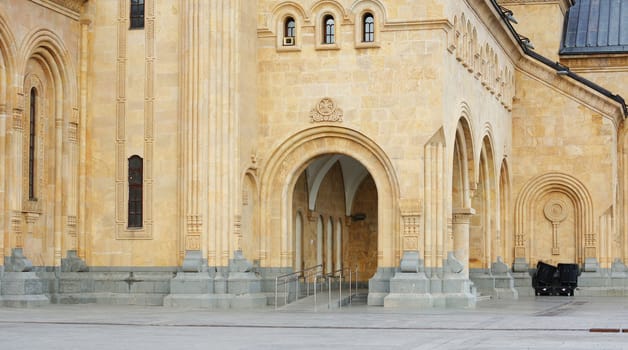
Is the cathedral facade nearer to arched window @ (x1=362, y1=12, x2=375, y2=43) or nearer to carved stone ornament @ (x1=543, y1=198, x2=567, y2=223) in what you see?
arched window @ (x1=362, y1=12, x2=375, y2=43)

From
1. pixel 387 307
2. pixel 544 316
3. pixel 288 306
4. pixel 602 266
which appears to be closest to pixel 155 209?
pixel 288 306

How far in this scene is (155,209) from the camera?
129 ft

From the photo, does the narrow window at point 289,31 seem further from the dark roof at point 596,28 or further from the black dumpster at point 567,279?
the dark roof at point 596,28

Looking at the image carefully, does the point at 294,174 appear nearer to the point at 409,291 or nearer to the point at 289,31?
the point at 289,31

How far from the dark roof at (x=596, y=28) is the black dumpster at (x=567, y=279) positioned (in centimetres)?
1252

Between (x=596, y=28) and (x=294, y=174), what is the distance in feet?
A: 95.2

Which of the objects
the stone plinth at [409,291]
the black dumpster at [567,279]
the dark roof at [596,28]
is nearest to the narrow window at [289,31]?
the stone plinth at [409,291]

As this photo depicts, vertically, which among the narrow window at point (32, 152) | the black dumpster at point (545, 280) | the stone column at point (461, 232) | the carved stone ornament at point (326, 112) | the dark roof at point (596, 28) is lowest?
the black dumpster at point (545, 280)

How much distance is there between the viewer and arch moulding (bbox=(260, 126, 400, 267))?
39.7 meters

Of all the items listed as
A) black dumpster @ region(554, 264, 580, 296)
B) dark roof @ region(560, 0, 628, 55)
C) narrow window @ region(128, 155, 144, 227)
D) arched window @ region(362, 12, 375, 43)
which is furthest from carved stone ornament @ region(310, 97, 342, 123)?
dark roof @ region(560, 0, 628, 55)

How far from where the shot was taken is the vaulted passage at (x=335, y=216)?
152 ft

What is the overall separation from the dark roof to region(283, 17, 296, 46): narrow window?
83.7 ft

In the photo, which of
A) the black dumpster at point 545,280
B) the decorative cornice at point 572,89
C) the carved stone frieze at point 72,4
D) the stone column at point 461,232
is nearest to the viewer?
the carved stone frieze at point 72,4

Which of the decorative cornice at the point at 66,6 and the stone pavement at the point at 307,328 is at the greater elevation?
the decorative cornice at the point at 66,6
